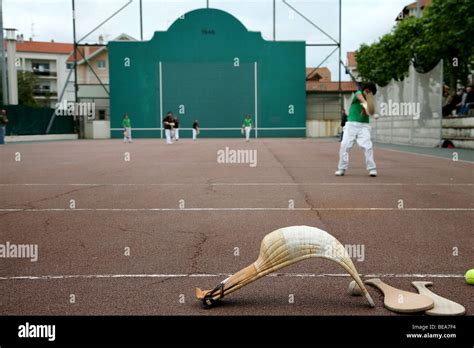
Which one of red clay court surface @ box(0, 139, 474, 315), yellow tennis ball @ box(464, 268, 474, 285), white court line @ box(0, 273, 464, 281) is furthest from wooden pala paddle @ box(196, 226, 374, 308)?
yellow tennis ball @ box(464, 268, 474, 285)

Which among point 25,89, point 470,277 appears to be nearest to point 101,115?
point 25,89

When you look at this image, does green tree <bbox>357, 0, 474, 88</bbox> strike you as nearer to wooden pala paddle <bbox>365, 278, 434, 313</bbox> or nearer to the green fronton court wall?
the green fronton court wall

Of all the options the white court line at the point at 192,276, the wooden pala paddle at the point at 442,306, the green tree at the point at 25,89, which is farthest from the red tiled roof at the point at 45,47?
the wooden pala paddle at the point at 442,306

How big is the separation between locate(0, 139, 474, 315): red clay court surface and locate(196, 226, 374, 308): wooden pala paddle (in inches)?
4.7

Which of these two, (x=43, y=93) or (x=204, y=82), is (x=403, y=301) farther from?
(x=43, y=93)

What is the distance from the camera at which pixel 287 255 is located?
3803 millimetres

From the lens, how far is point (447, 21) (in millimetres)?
28438

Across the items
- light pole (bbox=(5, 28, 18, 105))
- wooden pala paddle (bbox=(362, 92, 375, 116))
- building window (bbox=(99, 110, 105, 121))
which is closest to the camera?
wooden pala paddle (bbox=(362, 92, 375, 116))

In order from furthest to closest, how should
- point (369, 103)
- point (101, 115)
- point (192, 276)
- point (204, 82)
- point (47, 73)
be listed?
point (47, 73)
point (101, 115)
point (204, 82)
point (369, 103)
point (192, 276)

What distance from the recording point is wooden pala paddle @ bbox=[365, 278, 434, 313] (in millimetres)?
3650

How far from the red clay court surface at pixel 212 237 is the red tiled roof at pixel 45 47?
103253 millimetres

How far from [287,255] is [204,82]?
168 ft

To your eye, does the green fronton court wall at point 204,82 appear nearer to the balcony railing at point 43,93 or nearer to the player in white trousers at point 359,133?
the player in white trousers at point 359,133
